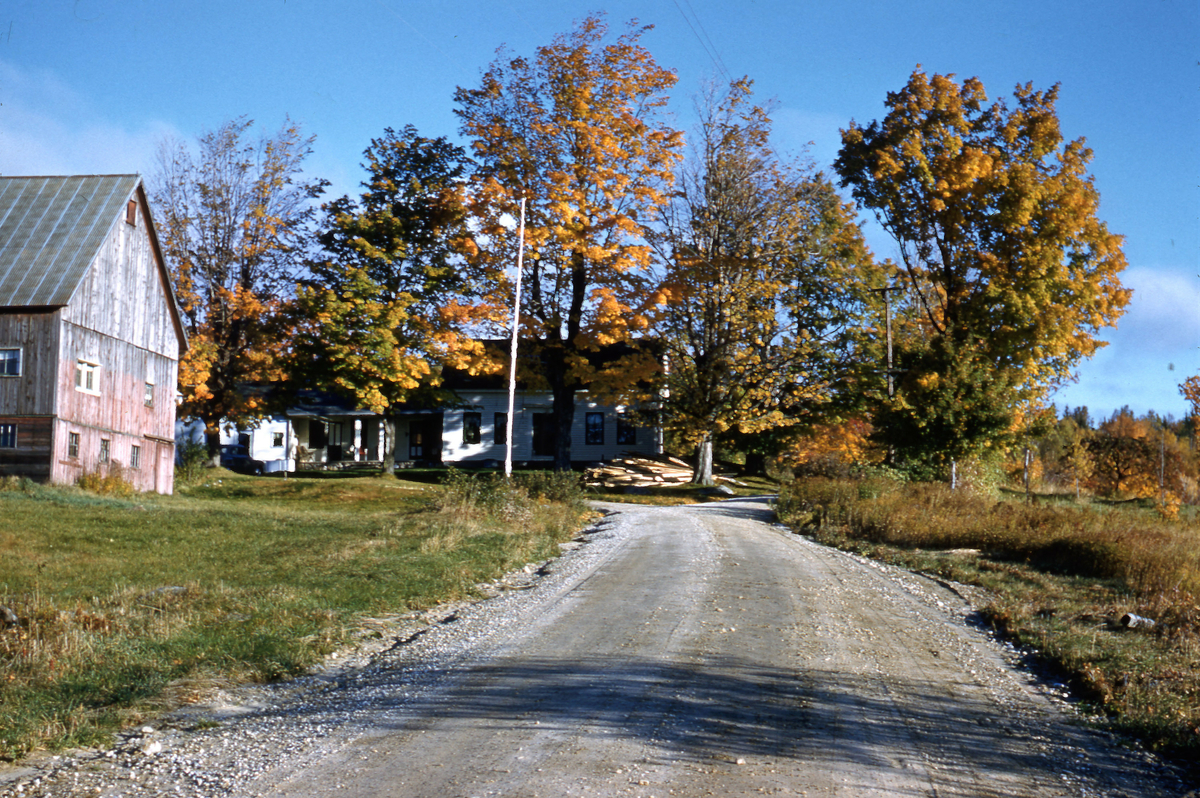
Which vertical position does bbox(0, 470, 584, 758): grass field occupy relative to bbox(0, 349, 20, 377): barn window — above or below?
below

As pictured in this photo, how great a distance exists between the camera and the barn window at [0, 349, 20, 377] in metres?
25.6

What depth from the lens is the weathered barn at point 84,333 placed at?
2548 centimetres

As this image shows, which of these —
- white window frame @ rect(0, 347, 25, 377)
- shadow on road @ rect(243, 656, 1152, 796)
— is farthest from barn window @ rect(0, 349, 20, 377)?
shadow on road @ rect(243, 656, 1152, 796)

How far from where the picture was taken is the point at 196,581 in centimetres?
1177

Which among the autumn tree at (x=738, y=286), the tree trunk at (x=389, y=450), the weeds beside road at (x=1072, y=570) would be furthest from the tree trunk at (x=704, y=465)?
the tree trunk at (x=389, y=450)

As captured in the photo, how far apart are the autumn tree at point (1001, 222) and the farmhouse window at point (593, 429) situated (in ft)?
68.5

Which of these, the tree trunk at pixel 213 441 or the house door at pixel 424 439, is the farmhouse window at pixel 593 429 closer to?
the house door at pixel 424 439

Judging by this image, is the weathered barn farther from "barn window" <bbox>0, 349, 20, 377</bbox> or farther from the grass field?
the grass field

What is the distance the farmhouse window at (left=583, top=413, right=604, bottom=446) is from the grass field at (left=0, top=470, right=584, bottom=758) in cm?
2550

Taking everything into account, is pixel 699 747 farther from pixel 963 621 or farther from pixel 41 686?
pixel 963 621

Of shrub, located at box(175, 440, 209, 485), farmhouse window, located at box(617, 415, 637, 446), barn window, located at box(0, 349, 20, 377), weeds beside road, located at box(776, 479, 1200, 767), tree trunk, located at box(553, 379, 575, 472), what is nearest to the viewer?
weeds beside road, located at box(776, 479, 1200, 767)

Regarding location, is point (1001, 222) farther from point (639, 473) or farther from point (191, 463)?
point (191, 463)

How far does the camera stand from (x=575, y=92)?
103 ft

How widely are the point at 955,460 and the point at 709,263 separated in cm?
1297
